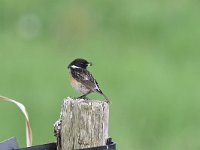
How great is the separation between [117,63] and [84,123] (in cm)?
682

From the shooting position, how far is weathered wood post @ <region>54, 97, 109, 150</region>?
492 centimetres

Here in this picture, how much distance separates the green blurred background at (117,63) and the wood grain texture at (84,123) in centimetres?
435

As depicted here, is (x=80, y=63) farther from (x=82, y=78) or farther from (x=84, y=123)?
(x=84, y=123)

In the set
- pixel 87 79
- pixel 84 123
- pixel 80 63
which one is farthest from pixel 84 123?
pixel 87 79

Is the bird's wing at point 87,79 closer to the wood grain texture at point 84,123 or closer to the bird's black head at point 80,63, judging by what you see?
the bird's black head at point 80,63

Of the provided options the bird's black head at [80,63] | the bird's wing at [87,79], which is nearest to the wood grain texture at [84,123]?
the bird's black head at [80,63]

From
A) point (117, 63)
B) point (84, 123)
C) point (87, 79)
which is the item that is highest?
point (117, 63)

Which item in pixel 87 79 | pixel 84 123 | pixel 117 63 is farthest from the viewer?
pixel 117 63

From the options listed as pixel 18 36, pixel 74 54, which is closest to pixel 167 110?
pixel 74 54

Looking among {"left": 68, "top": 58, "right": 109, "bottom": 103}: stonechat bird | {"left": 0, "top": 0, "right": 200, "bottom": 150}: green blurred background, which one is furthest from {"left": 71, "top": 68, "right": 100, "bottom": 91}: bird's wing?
{"left": 0, "top": 0, "right": 200, "bottom": 150}: green blurred background

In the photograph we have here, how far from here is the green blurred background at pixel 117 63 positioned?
9.98m

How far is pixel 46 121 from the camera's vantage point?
9711 mm

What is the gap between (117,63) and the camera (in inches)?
461

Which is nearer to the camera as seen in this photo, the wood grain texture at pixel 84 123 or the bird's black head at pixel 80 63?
the wood grain texture at pixel 84 123
